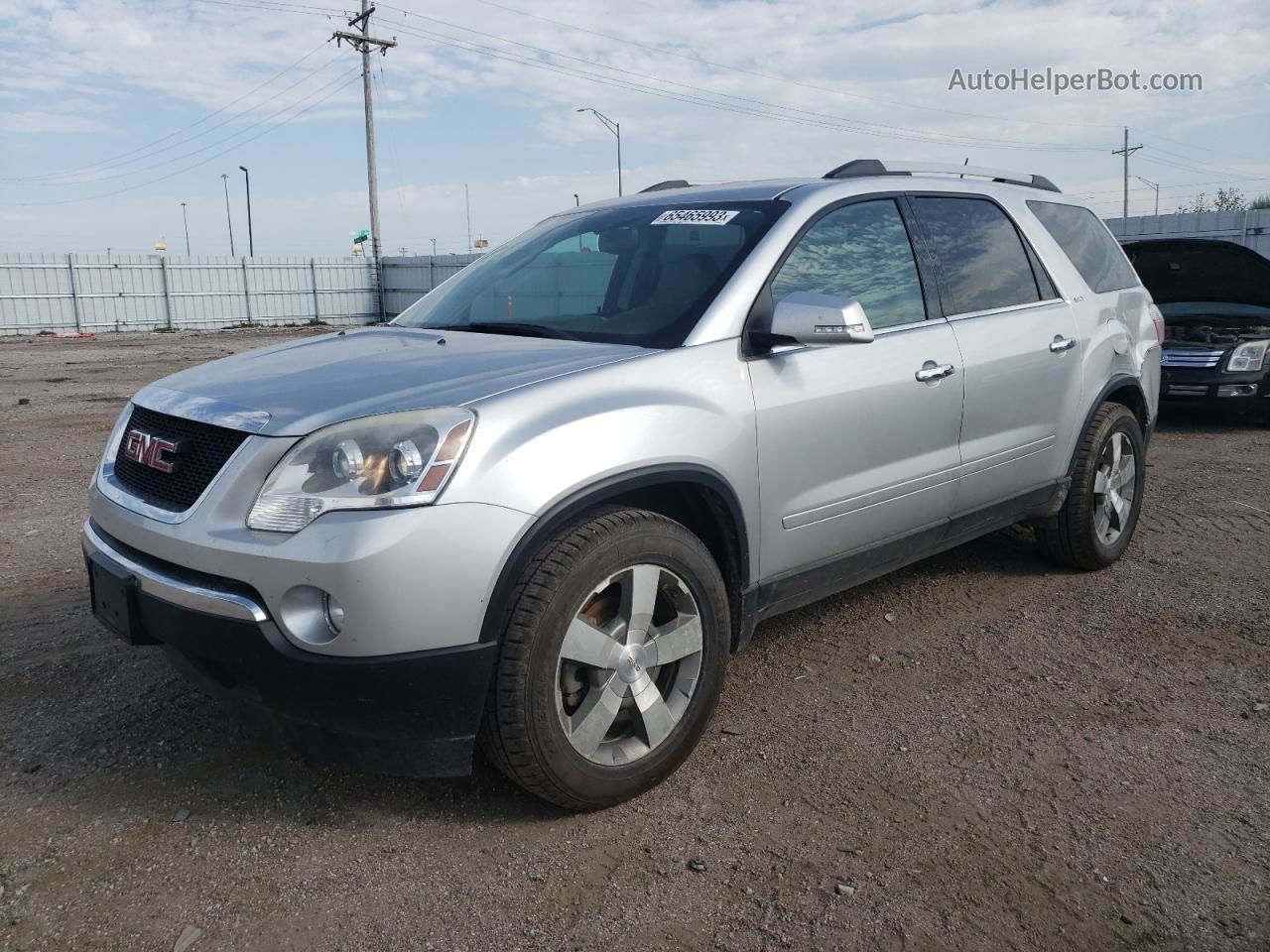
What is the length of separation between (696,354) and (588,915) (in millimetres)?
1534

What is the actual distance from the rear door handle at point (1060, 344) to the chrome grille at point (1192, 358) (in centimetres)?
538

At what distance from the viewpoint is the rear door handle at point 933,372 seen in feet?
12.0

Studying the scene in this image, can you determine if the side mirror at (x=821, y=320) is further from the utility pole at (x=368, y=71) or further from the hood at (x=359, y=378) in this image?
the utility pole at (x=368, y=71)

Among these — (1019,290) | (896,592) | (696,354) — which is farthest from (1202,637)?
(696,354)

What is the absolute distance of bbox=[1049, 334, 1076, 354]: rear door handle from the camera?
4367 mm

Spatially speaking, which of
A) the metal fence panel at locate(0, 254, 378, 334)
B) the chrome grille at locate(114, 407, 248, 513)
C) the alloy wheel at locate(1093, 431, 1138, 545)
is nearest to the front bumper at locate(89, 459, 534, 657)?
the chrome grille at locate(114, 407, 248, 513)

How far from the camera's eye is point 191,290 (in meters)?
32.1

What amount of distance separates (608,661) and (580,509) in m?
0.42

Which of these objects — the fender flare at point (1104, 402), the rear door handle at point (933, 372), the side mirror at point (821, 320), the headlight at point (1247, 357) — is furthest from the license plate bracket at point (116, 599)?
the headlight at point (1247, 357)

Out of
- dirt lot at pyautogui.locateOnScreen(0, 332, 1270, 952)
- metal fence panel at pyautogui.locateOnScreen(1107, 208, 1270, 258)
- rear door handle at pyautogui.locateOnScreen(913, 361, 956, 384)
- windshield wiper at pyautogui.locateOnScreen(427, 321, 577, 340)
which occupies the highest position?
metal fence panel at pyautogui.locateOnScreen(1107, 208, 1270, 258)

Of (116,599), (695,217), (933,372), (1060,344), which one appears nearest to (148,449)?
(116,599)

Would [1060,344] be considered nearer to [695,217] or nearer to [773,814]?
[695,217]

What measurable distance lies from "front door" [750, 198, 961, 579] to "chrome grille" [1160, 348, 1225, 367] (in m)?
6.41

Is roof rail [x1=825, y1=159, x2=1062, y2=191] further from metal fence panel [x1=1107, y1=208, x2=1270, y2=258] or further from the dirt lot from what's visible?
metal fence panel [x1=1107, y1=208, x2=1270, y2=258]
